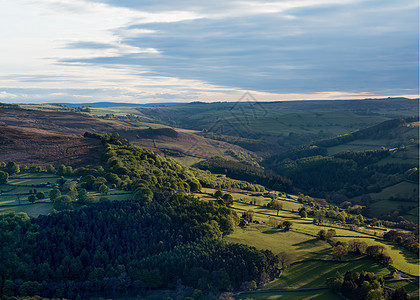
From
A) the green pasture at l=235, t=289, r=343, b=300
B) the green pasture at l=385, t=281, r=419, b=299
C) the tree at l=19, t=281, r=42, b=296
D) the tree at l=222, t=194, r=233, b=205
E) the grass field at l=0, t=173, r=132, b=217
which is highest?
the grass field at l=0, t=173, r=132, b=217

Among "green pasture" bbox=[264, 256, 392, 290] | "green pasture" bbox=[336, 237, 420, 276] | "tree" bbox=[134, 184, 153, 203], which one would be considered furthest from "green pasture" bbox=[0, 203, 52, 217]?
"green pasture" bbox=[336, 237, 420, 276]

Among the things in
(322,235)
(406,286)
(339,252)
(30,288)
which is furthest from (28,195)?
(406,286)

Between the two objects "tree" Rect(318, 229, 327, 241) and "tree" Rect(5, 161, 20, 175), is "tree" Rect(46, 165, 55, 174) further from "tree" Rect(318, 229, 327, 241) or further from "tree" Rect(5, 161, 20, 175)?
"tree" Rect(318, 229, 327, 241)

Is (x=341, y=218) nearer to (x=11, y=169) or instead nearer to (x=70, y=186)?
(x=70, y=186)

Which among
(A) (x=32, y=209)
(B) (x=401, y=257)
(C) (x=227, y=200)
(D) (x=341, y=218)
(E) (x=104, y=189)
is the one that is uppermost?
(E) (x=104, y=189)

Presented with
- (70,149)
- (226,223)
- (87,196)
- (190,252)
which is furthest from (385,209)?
(70,149)

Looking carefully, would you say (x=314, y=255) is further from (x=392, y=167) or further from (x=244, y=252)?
(x=392, y=167)
